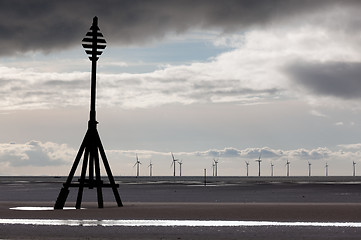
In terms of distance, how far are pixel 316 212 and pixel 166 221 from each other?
10361 mm

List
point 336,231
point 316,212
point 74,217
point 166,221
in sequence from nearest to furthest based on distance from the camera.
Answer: point 336,231 → point 166,221 → point 74,217 → point 316,212

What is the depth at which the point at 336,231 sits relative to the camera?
88.7ft

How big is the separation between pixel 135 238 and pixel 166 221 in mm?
8499

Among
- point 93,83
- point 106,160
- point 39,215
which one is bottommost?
point 39,215

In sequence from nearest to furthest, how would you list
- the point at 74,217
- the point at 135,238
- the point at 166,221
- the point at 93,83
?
the point at 135,238 → the point at 166,221 → the point at 74,217 → the point at 93,83

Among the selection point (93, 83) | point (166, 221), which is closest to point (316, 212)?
point (166, 221)

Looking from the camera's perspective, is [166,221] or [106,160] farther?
[106,160]

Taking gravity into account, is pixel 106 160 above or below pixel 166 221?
above

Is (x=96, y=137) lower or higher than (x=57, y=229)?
higher

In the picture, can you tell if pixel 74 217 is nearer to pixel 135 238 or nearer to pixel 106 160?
pixel 106 160

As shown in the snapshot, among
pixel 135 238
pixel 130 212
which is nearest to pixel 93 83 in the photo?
pixel 130 212

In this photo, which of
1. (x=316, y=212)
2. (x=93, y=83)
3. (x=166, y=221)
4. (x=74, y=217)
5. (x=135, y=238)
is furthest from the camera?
(x=93, y=83)

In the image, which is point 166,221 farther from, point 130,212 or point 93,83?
point 93,83

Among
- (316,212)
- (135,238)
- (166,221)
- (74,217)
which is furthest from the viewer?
(316,212)
